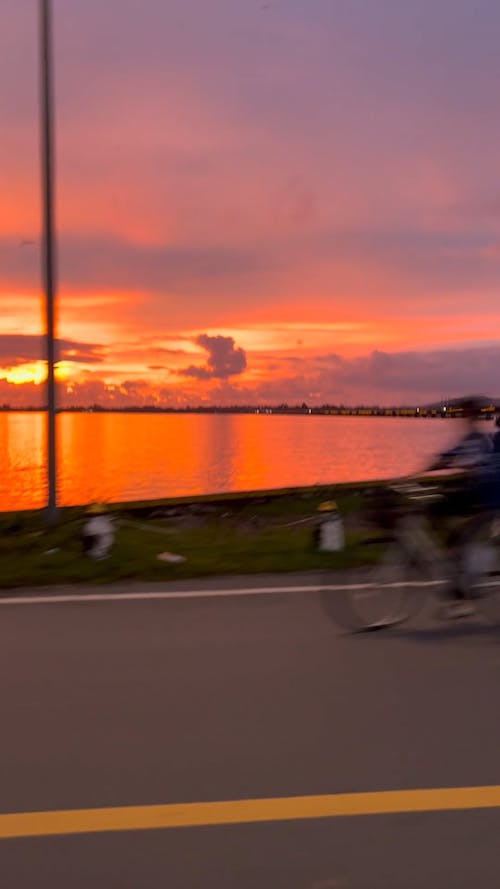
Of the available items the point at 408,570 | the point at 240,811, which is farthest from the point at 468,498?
the point at 240,811

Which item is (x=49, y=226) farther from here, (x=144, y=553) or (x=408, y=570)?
(x=408, y=570)

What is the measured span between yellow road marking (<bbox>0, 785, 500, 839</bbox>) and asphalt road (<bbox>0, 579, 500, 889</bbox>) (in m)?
0.06

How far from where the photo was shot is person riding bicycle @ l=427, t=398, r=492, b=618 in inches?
256

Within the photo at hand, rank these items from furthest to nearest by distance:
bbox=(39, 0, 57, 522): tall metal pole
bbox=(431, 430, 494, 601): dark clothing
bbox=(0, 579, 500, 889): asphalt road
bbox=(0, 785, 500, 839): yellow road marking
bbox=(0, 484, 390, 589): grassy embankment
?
bbox=(39, 0, 57, 522): tall metal pole
bbox=(0, 484, 390, 589): grassy embankment
bbox=(431, 430, 494, 601): dark clothing
bbox=(0, 785, 500, 839): yellow road marking
bbox=(0, 579, 500, 889): asphalt road

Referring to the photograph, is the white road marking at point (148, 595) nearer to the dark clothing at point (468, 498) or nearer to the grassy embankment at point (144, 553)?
the grassy embankment at point (144, 553)

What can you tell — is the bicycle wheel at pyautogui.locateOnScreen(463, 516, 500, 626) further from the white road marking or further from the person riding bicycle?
the white road marking

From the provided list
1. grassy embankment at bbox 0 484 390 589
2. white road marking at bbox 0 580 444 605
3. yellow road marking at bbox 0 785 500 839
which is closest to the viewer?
yellow road marking at bbox 0 785 500 839

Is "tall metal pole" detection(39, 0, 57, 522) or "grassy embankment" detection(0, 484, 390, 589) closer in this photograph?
"grassy embankment" detection(0, 484, 390, 589)

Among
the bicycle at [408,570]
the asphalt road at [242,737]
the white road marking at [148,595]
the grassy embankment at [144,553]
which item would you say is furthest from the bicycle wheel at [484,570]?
the white road marking at [148,595]

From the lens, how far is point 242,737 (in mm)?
4508

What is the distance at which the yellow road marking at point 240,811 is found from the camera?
3574 mm

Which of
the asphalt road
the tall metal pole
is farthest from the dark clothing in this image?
the tall metal pole

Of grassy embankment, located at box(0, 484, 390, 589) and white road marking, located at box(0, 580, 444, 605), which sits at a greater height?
grassy embankment, located at box(0, 484, 390, 589)

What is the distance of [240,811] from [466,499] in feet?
11.3
